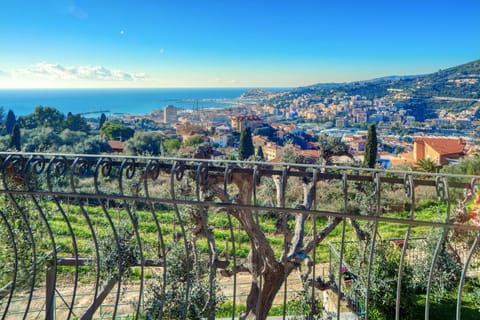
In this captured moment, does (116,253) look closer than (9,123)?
Yes

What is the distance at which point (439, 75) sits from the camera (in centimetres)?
8731

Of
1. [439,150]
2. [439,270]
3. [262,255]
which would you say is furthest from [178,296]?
[439,150]

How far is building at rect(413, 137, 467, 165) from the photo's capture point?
3094 centimetres

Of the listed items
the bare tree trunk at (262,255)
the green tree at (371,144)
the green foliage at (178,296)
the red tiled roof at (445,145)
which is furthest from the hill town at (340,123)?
the bare tree trunk at (262,255)

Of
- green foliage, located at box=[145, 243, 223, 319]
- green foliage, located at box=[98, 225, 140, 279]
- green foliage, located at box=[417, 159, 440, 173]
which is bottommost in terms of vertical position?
green foliage, located at box=[417, 159, 440, 173]

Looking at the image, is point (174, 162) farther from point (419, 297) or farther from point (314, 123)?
point (314, 123)

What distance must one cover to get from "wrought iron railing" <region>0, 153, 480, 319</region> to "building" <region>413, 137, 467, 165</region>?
24.9 metres

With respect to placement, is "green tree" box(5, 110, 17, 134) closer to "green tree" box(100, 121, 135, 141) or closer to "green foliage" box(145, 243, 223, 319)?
"green tree" box(100, 121, 135, 141)

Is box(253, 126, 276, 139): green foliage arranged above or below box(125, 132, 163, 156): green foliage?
below

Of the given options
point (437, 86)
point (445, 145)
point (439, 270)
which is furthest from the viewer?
point (437, 86)

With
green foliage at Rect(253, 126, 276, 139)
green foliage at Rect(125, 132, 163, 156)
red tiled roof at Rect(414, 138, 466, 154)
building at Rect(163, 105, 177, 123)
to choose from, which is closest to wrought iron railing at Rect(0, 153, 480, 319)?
green foliage at Rect(125, 132, 163, 156)

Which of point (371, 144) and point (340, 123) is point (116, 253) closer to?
point (371, 144)

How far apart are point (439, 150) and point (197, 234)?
110 ft

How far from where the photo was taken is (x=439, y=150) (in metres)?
31.8
